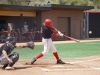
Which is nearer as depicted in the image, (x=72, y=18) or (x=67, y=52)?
(x=67, y=52)

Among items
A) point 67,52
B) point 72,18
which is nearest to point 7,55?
point 67,52

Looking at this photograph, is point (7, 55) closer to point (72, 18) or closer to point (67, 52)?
point (67, 52)

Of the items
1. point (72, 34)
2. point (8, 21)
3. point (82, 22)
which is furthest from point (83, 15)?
point (8, 21)

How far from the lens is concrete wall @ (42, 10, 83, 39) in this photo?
30625mm

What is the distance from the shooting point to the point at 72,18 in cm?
3203

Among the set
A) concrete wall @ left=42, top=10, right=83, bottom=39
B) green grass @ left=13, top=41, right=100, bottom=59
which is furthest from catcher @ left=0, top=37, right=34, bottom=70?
concrete wall @ left=42, top=10, right=83, bottom=39

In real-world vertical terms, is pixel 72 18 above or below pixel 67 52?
above

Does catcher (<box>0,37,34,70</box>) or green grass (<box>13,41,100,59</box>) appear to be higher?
catcher (<box>0,37,34,70</box>)

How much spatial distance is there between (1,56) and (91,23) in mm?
26193

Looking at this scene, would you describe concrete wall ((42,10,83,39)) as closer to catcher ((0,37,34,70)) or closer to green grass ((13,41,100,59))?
green grass ((13,41,100,59))

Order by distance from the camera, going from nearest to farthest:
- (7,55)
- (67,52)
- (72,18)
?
(7,55), (67,52), (72,18)

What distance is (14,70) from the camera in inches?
366

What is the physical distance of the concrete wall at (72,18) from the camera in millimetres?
30625

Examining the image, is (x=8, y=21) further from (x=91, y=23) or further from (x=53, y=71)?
(x=53, y=71)
